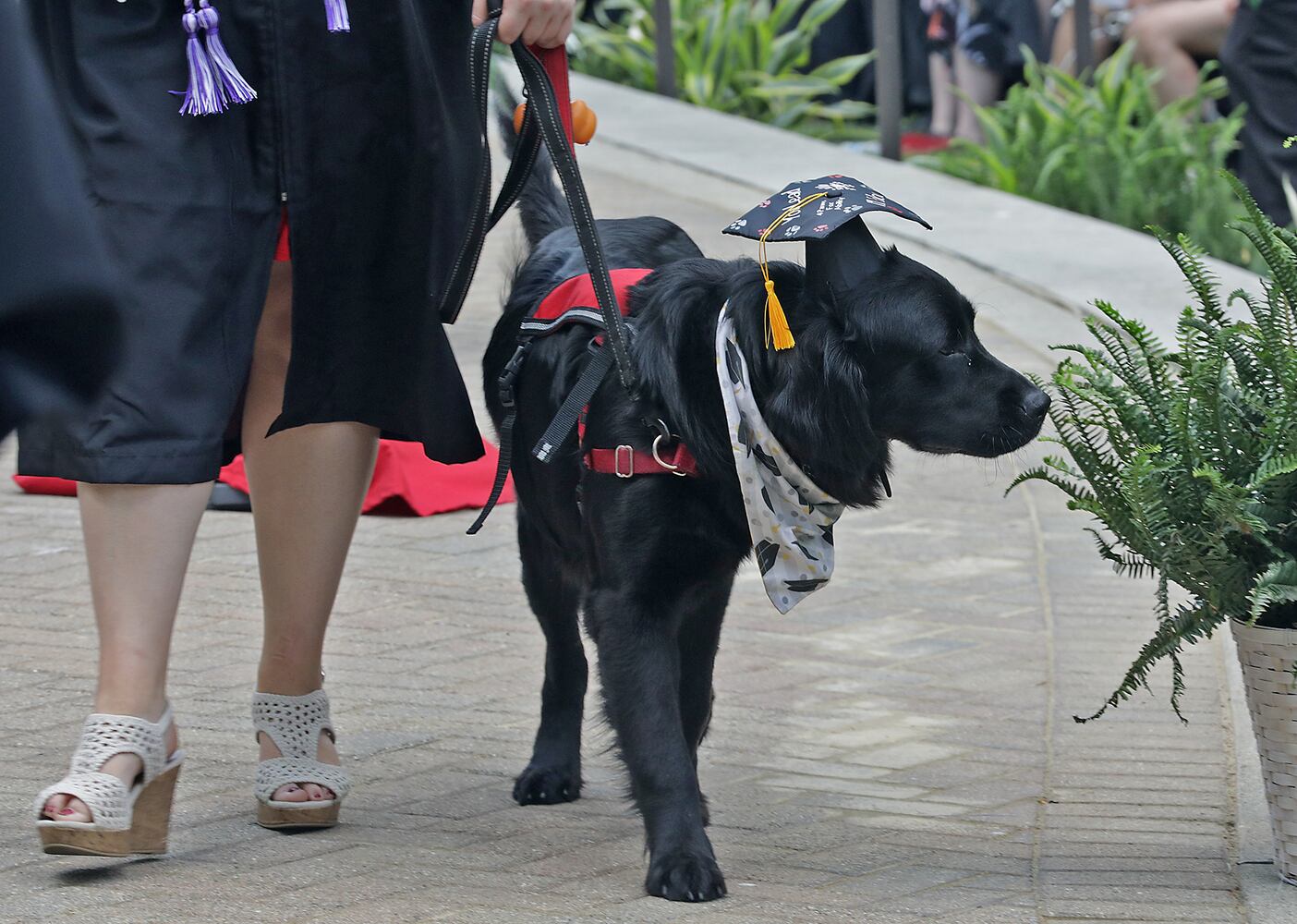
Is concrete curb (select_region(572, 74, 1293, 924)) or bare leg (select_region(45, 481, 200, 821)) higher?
bare leg (select_region(45, 481, 200, 821))

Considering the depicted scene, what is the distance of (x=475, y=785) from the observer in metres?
3.26

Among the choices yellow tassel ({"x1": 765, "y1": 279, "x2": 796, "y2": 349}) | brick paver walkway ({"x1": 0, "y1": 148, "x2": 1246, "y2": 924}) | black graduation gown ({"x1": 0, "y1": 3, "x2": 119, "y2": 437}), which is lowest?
brick paver walkway ({"x1": 0, "y1": 148, "x2": 1246, "y2": 924})

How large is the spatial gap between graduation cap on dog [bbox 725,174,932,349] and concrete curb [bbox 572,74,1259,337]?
12.8 feet

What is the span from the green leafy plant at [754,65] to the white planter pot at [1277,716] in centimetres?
885

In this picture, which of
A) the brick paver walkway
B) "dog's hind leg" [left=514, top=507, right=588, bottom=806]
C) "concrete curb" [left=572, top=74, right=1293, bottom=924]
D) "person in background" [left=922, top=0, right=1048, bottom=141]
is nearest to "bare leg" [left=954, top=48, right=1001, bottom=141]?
"person in background" [left=922, top=0, right=1048, bottom=141]

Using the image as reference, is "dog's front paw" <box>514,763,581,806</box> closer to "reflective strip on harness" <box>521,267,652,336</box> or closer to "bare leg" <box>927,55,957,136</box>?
"reflective strip on harness" <box>521,267,652,336</box>

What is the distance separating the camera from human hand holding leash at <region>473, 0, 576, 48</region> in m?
2.78

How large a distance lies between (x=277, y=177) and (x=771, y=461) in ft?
2.91

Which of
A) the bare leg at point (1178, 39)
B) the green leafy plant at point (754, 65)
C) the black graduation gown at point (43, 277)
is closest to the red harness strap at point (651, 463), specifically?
the black graduation gown at point (43, 277)

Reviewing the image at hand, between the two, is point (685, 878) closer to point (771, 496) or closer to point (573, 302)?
point (771, 496)

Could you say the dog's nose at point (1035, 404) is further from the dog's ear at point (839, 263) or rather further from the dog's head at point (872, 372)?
→ the dog's ear at point (839, 263)

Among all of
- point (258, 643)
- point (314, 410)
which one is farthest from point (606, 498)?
point (258, 643)

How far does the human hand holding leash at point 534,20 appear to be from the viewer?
2783mm

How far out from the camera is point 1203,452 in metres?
2.71
